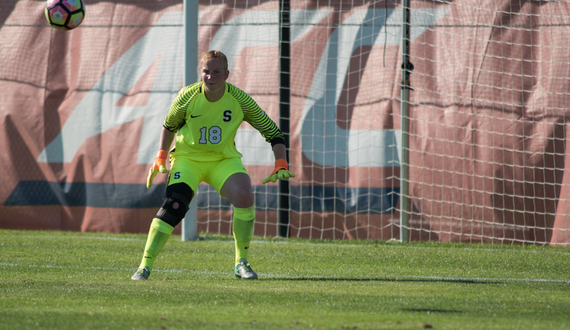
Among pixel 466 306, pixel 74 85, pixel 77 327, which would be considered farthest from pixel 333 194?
pixel 77 327

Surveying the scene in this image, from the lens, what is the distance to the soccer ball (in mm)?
6355

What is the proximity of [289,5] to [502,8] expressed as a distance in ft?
9.42

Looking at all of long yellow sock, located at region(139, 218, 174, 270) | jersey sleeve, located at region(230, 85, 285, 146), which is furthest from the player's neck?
long yellow sock, located at region(139, 218, 174, 270)

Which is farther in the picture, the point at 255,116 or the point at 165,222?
the point at 255,116

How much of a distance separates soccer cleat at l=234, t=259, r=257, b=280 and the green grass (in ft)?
0.36

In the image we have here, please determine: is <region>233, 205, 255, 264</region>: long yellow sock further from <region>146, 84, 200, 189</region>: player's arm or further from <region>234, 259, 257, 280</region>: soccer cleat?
<region>146, 84, 200, 189</region>: player's arm

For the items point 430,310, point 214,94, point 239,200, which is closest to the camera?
point 430,310

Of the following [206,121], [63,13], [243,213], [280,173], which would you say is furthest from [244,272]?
[63,13]

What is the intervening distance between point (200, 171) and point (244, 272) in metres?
0.90

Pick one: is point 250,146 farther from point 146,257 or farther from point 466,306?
point 466,306

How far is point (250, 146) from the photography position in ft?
31.9

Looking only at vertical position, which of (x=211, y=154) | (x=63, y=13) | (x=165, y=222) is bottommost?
(x=165, y=222)

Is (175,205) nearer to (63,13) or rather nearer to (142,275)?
(142,275)

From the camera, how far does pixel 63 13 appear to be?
6.35 meters
